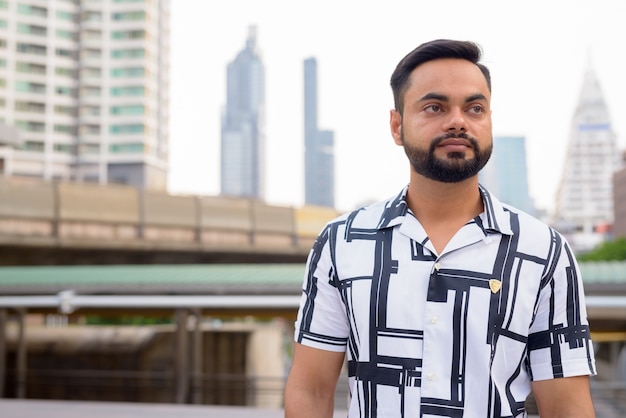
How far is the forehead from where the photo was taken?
1.59 metres

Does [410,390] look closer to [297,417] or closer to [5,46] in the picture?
[297,417]

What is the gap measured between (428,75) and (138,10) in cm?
8883

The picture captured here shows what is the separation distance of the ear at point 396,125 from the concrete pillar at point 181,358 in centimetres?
1055

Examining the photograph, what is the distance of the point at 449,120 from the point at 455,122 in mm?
17

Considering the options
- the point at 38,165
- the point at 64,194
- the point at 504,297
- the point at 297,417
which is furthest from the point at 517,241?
the point at 38,165

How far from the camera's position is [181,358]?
1220cm

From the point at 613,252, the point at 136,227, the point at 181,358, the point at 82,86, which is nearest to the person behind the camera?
the point at 181,358

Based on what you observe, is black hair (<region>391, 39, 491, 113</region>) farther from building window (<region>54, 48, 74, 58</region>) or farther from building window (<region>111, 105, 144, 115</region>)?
building window (<region>54, 48, 74, 58</region>)

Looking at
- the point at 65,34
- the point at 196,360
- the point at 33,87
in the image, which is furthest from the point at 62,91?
the point at 196,360

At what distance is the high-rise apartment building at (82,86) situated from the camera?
83.2 meters

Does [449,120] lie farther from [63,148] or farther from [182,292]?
[63,148]

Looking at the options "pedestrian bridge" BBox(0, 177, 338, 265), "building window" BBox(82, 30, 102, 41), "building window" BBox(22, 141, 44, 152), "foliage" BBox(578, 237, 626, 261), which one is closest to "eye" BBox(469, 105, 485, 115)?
"pedestrian bridge" BBox(0, 177, 338, 265)

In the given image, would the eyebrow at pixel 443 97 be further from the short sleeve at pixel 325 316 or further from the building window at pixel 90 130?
the building window at pixel 90 130

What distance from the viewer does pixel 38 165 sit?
269 ft
